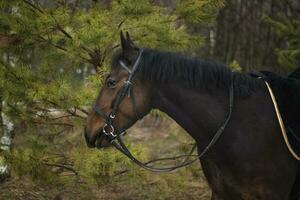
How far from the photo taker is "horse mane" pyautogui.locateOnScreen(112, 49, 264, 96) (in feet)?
12.0

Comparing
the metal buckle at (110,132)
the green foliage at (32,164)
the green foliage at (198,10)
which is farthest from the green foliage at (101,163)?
the green foliage at (198,10)

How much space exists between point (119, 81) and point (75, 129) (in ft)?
7.47

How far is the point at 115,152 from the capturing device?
5047mm

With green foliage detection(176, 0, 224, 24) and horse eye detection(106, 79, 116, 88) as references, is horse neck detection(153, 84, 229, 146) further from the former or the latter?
green foliage detection(176, 0, 224, 24)

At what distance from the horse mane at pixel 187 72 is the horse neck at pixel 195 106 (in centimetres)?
6

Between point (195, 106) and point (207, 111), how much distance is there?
0.32 ft

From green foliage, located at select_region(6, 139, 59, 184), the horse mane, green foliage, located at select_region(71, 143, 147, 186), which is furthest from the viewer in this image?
green foliage, located at select_region(6, 139, 59, 184)

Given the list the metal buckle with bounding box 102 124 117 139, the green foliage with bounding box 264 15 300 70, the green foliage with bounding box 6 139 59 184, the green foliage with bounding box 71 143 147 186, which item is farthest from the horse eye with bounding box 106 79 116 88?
the green foliage with bounding box 264 15 300 70

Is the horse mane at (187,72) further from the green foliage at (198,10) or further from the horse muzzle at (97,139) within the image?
the green foliage at (198,10)

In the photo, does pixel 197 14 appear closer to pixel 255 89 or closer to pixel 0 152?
pixel 255 89

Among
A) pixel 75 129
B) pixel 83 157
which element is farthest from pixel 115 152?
pixel 75 129

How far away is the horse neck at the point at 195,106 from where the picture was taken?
3717 millimetres

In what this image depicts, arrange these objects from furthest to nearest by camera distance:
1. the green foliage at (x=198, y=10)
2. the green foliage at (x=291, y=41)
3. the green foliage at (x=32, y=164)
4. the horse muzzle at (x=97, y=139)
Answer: the green foliage at (x=291, y=41), the green foliage at (x=198, y=10), the green foliage at (x=32, y=164), the horse muzzle at (x=97, y=139)

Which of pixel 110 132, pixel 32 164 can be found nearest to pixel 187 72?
pixel 110 132
